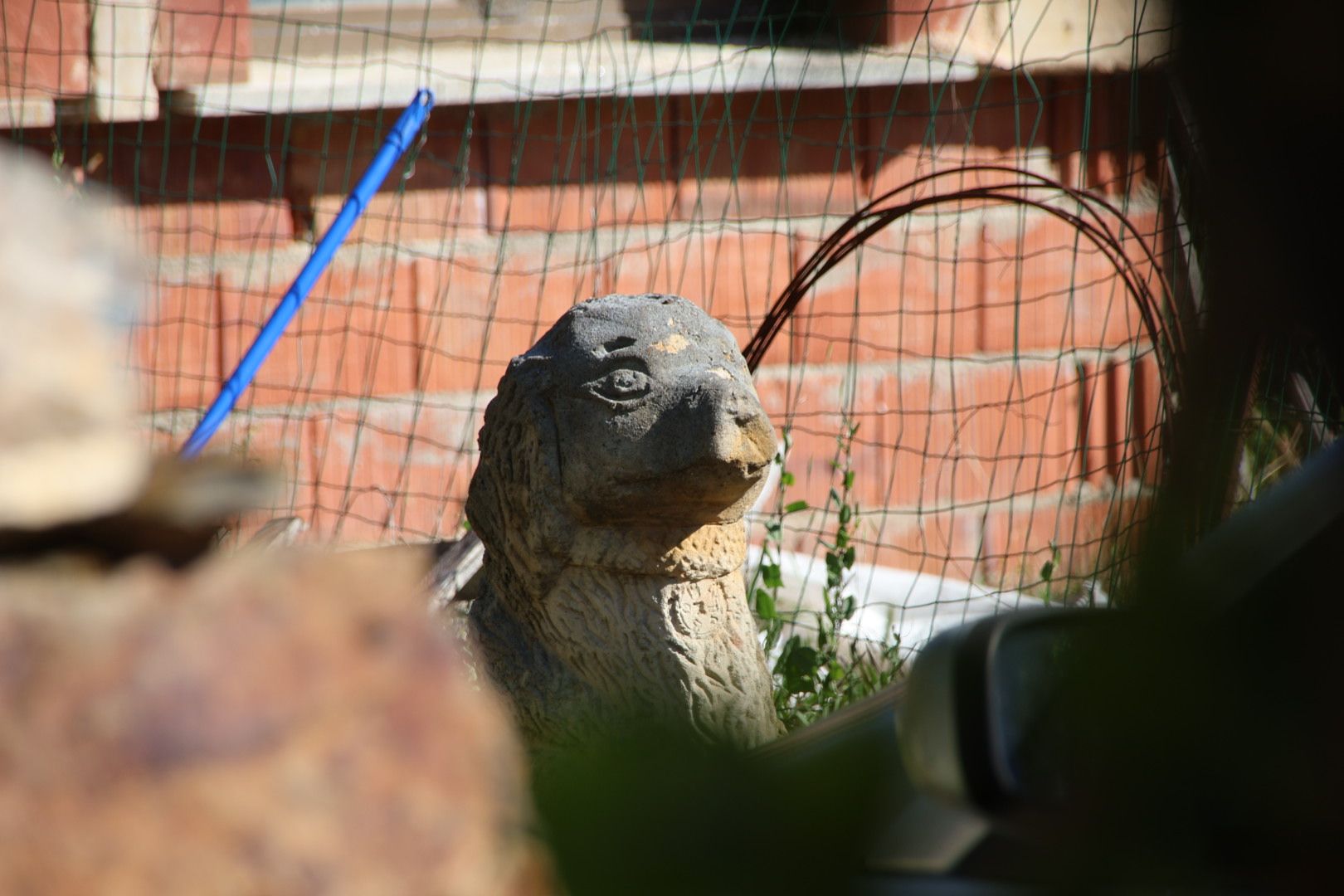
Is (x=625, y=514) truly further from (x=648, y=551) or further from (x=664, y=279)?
(x=664, y=279)

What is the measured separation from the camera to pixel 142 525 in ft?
2.28

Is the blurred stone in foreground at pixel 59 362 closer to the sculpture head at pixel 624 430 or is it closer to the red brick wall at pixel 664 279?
the sculpture head at pixel 624 430

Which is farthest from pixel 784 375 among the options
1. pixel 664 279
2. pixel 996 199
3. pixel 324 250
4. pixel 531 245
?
pixel 324 250

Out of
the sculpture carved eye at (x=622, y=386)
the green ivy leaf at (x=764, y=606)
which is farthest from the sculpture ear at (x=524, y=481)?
the green ivy leaf at (x=764, y=606)

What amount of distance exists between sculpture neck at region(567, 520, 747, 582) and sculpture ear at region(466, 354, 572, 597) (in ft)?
0.13

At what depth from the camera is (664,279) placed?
408 cm

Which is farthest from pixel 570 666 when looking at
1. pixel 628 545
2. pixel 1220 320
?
pixel 1220 320

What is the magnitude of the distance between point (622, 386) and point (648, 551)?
30 centimetres

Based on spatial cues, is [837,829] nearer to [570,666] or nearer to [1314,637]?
[1314,637]

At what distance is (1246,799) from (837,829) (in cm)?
18

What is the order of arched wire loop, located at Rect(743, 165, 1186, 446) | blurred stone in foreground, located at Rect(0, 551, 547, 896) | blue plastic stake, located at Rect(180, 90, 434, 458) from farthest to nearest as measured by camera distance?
blue plastic stake, located at Rect(180, 90, 434, 458) < arched wire loop, located at Rect(743, 165, 1186, 446) < blurred stone in foreground, located at Rect(0, 551, 547, 896)

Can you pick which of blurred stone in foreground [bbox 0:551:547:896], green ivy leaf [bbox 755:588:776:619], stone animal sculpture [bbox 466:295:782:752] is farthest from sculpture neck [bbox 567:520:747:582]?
blurred stone in foreground [bbox 0:551:547:896]

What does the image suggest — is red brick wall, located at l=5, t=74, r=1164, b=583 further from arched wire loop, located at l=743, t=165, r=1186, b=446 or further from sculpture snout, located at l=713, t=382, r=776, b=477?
sculpture snout, located at l=713, t=382, r=776, b=477

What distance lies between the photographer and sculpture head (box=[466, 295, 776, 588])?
2195 millimetres
